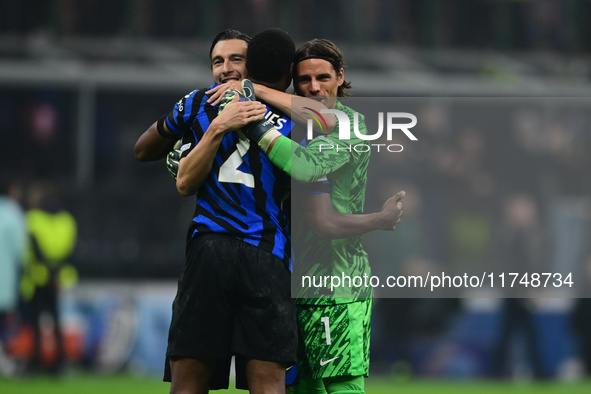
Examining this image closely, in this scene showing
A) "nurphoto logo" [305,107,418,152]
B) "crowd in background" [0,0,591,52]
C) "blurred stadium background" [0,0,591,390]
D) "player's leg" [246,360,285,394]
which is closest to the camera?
"player's leg" [246,360,285,394]

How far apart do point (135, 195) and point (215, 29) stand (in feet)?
9.76

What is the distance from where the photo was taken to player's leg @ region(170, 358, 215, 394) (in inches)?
163

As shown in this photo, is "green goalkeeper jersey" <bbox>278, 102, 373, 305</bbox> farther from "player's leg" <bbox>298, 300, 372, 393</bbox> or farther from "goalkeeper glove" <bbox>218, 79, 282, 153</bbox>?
"goalkeeper glove" <bbox>218, 79, 282, 153</bbox>

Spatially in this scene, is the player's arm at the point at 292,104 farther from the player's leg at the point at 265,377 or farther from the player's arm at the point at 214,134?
the player's leg at the point at 265,377

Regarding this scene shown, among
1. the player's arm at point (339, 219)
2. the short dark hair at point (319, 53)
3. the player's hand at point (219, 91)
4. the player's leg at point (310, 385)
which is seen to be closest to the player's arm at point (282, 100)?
the player's hand at point (219, 91)

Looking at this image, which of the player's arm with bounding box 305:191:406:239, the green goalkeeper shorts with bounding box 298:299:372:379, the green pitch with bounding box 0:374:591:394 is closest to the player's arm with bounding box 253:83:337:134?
the player's arm with bounding box 305:191:406:239

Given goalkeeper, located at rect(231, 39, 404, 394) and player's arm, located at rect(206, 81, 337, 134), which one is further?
goalkeeper, located at rect(231, 39, 404, 394)

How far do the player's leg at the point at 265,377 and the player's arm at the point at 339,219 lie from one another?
686 millimetres

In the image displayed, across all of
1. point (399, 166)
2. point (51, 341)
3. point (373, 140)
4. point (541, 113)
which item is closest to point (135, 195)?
point (51, 341)

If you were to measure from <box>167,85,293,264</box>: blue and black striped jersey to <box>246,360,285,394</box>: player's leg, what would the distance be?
0.47 meters

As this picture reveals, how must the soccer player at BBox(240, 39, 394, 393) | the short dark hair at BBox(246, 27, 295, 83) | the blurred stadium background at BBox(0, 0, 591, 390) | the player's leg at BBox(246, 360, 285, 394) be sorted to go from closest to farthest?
1. the player's leg at BBox(246, 360, 285, 394)
2. the short dark hair at BBox(246, 27, 295, 83)
3. the soccer player at BBox(240, 39, 394, 393)
4. the blurred stadium background at BBox(0, 0, 591, 390)

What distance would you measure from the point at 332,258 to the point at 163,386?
5899mm

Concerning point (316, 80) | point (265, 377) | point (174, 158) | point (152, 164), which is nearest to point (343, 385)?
point (265, 377)

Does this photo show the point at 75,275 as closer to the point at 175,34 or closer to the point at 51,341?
the point at 51,341
